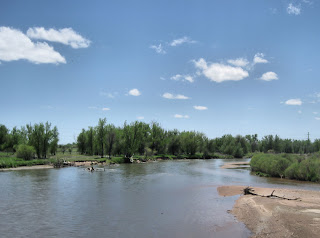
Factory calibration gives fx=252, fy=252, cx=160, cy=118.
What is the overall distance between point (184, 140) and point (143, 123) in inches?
860

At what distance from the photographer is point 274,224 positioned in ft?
51.2

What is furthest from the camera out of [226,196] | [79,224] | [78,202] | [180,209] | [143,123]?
[143,123]

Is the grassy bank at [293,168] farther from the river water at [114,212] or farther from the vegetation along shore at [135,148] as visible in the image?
the river water at [114,212]

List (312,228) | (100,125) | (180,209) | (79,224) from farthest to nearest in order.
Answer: (100,125) < (180,209) < (79,224) < (312,228)

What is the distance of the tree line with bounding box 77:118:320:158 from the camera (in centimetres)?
8538

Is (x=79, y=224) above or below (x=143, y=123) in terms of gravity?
below

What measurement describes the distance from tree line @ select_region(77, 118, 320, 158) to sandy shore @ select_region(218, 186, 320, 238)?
61.5 metres

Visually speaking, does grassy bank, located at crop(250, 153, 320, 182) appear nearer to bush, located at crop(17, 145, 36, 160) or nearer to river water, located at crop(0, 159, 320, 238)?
river water, located at crop(0, 159, 320, 238)

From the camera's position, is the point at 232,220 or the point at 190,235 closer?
the point at 190,235

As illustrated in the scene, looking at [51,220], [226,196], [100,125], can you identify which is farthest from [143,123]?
[51,220]

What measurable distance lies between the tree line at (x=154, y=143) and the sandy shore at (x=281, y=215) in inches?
2422

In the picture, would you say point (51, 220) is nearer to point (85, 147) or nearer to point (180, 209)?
point (180, 209)

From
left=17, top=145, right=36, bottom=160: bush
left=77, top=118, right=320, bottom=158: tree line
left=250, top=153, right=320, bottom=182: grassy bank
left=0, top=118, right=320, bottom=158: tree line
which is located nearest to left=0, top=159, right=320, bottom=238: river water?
left=250, top=153, right=320, bottom=182: grassy bank

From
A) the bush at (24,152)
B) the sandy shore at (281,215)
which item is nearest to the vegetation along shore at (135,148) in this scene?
the bush at (24,152)
